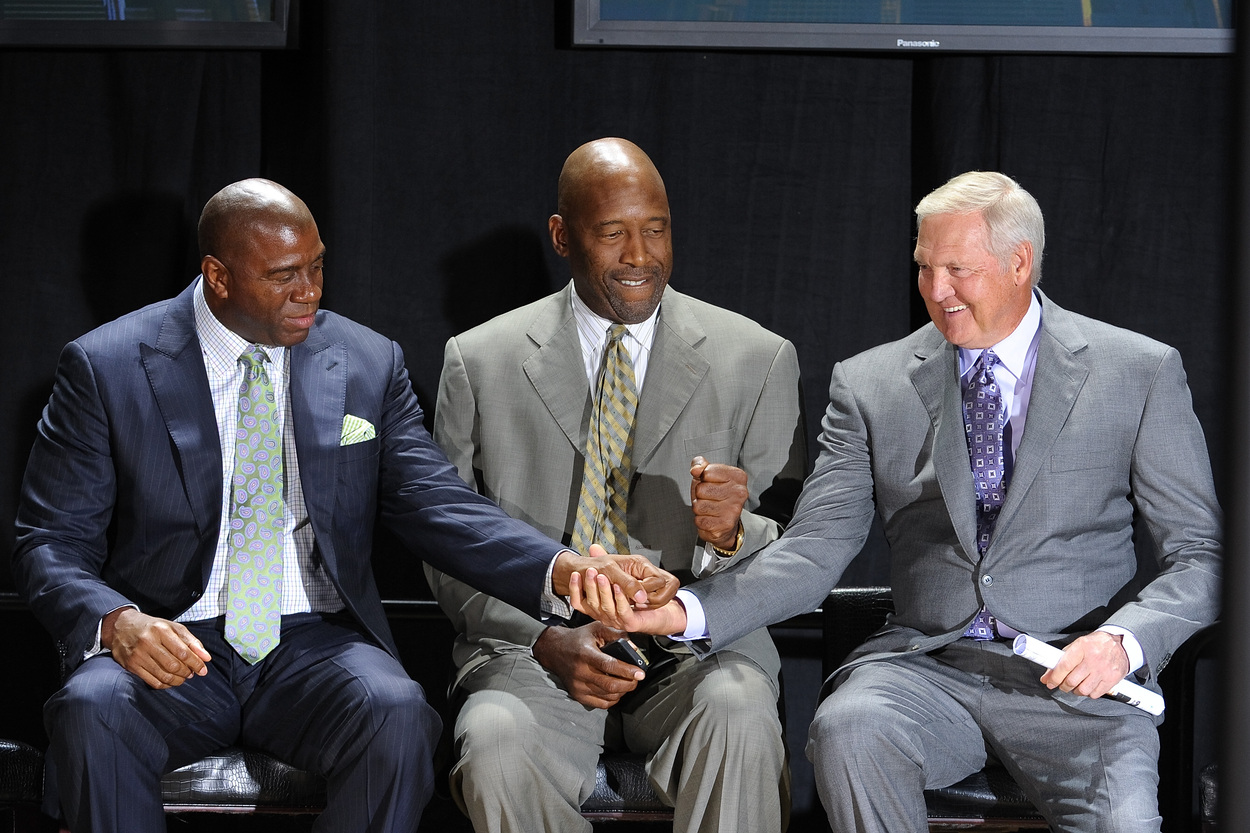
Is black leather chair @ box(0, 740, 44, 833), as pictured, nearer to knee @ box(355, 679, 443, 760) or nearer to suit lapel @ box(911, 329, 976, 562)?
knee @ box(355, 679, 443, 760)

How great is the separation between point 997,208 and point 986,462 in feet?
1.73

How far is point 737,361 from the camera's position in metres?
3.07

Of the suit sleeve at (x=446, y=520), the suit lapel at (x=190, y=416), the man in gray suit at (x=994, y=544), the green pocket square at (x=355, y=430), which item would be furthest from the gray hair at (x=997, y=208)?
the suit lapel at (x=190, y=416)

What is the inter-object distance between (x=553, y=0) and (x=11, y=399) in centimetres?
173

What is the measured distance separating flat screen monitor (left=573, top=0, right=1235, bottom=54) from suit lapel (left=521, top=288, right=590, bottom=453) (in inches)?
30.8

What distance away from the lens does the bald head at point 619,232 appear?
10.1ft

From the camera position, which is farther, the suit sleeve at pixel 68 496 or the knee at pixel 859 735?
the suit sleeve at pixel 68 496

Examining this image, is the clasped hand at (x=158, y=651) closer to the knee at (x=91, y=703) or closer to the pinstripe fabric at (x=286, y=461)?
the knee at (x=91, y=703)

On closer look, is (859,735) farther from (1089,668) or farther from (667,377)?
(667,377)

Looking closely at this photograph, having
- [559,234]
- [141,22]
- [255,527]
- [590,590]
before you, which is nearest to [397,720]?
[590,590]

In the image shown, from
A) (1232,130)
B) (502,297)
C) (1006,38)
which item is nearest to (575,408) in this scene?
(502,297)

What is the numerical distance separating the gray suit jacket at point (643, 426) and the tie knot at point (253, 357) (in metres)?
0.43

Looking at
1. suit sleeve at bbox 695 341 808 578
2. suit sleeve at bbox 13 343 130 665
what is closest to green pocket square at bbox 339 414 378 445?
suit sleeve at bbox 13 343 130 665

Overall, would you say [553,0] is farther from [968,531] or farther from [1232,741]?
[1232,741]
